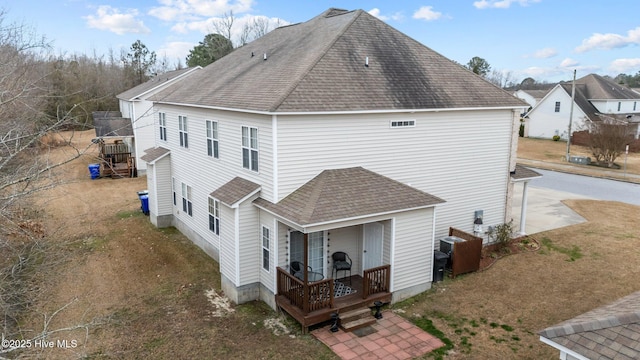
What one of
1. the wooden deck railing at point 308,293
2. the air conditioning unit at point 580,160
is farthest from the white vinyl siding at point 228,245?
the air conditioning unit at point 580,160

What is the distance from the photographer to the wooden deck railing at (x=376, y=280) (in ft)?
38.3

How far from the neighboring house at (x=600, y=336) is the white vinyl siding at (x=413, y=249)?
18.1 feet

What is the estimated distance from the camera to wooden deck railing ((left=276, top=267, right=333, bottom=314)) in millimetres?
10797

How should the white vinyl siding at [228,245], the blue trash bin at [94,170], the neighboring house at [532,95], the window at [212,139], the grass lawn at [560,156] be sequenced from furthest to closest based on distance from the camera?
the neighboring house at [532,95] → the grass lawn at [560,156] → the blue trash bin at [94,170] → the window at [212,139] → the white vinyl siding at [228,245]

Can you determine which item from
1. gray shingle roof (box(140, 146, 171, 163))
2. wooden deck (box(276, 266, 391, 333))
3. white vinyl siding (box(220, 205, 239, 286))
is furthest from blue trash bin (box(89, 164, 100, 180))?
wooden deck (box(276, 266, 391, 333))

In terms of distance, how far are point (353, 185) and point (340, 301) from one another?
10.3 ft

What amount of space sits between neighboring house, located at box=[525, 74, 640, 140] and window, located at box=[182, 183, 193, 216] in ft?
149

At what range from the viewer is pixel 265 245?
12438mm


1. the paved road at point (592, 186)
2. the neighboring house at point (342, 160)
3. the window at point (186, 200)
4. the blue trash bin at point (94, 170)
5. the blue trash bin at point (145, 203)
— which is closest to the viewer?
the neighboring house at point (342, 160)

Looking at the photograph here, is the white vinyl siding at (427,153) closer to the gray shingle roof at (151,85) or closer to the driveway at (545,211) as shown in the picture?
the driveway at (545,211)

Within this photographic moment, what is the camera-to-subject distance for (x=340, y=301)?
11.6 metres

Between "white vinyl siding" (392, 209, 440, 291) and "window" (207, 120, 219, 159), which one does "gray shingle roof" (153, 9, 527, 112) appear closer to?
"window" (207, 120, 219, 159)

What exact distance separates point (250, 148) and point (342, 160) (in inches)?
107

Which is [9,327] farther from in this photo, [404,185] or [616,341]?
[616,341]
